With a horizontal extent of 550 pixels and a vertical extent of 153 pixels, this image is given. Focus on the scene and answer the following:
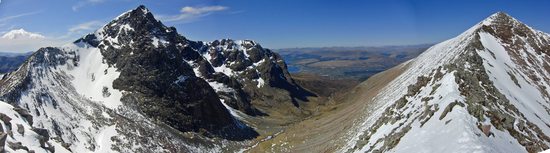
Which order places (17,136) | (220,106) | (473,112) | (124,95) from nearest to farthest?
(17,136), (473,112), (124,95), (220,106)

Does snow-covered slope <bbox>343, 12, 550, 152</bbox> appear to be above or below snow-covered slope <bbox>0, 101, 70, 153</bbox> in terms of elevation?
below

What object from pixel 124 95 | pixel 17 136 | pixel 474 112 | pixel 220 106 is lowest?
pixel 220 106

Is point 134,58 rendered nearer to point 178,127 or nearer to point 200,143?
point 178,127

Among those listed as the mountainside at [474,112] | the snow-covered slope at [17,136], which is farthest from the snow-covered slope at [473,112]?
the snow-covered slope at [17,136]

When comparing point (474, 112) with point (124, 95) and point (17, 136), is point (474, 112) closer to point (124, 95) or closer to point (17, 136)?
point (17, 136)

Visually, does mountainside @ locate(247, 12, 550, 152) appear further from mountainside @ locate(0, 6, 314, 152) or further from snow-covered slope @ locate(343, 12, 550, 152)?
mountainside @ locate(0, 6, 314, 152)

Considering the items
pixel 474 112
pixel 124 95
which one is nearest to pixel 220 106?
pixel 124 95

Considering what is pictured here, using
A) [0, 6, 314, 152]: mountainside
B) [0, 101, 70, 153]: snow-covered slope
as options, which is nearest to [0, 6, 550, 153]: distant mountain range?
[0, 101, 70, 153]: snow-covered slope

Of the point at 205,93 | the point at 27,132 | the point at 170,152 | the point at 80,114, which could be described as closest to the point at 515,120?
the point at 27,132
